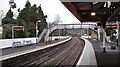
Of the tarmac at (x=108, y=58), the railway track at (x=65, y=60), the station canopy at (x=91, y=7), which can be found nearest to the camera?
the station canopy at (x=91, y=7)

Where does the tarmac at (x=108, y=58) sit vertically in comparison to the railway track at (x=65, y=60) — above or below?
above

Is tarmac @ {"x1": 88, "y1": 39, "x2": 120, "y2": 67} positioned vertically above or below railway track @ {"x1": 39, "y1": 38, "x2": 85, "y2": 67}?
above

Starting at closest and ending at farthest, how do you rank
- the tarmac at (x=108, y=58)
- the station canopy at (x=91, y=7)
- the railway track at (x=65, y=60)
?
the station canopy at (x=91, y=7) → the tarmac at (x=108, y=58) → the railway track at (x=65, y=60)

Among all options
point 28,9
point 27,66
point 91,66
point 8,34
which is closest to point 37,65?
point 27,66

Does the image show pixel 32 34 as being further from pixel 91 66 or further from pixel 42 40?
pixel 91 66

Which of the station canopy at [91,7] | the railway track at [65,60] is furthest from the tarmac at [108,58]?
the station canopy at [91,7]

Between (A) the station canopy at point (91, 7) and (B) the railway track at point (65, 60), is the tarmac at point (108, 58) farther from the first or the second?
(A) the station canopy at point (91, 7)

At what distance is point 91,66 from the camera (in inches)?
560

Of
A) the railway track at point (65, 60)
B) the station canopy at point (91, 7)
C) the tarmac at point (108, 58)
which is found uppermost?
the station canopy at point (91, 7)

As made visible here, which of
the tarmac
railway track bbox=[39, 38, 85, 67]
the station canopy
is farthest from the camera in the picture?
railway track bbox=[39, 38, 85, 67]

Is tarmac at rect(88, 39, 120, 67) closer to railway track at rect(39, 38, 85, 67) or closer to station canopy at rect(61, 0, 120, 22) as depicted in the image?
railway track at rect(39, 38, 85, 67)

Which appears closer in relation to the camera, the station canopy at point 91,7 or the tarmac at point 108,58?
the station canopy at point 91,7

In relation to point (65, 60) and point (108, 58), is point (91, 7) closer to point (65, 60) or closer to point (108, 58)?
point (108, 58)

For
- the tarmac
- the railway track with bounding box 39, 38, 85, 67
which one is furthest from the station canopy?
the railway track with bounding box 39, 38, 85, 67
